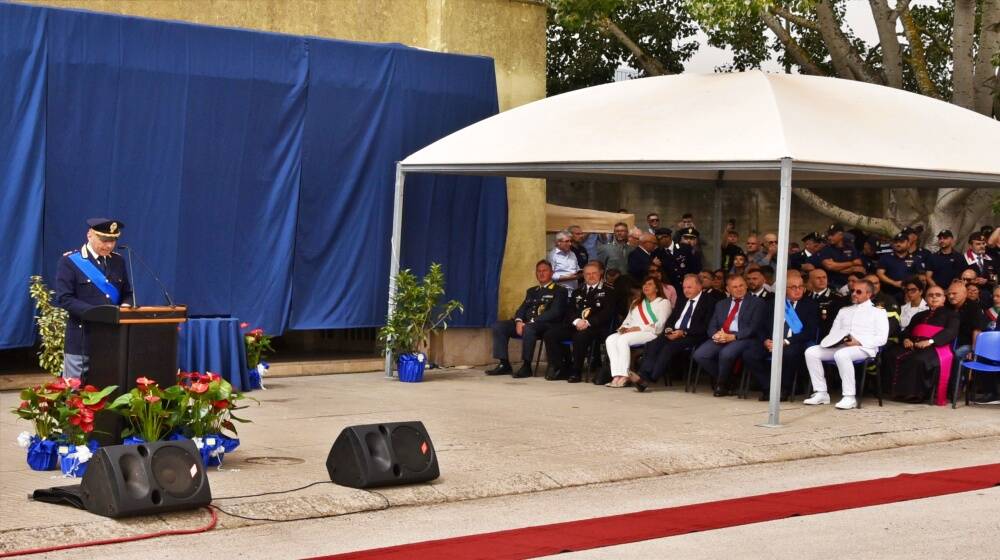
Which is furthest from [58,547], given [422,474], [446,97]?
[446,97]

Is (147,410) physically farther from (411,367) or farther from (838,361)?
(838,361)

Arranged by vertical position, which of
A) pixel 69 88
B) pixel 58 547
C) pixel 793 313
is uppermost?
pixel 69 88

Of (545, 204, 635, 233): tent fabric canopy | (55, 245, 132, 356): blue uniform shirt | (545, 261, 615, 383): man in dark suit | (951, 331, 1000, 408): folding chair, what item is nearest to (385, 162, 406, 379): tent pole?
(545, 261, 615, 383): man in dark suit

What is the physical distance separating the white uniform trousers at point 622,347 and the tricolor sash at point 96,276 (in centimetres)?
635

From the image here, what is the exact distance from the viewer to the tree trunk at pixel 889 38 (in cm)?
2309

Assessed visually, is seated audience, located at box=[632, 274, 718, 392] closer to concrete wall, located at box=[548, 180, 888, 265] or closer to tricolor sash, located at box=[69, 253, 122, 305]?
tricolor sash, located at box=[69, 253, 122, 305]

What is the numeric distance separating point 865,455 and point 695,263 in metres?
6.47

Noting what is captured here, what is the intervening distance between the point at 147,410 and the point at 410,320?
7.04m

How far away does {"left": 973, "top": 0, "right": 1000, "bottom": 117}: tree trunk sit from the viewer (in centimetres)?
2186

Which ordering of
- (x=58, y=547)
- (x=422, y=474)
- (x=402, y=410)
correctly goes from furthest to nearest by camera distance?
(x=402, y=410), (x=422, y=474), (x=58, y=547)

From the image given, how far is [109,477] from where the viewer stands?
8344 millimetres

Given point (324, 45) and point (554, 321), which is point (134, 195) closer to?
point (324, 45)

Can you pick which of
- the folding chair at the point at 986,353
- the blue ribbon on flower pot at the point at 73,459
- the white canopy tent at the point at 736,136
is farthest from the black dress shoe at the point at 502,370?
the blue ribbon on flower pot at the point at 73,459

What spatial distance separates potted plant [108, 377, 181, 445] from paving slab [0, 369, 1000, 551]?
0.47m
